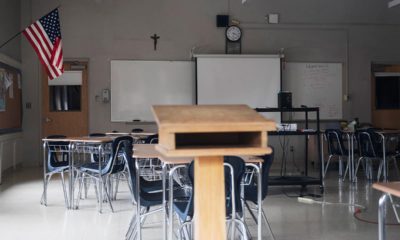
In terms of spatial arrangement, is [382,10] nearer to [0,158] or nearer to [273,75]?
[273,75]

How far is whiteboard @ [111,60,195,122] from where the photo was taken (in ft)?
28.2

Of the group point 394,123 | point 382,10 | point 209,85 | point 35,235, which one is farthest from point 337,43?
point 35,235

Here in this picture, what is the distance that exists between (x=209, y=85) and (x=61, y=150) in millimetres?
4005

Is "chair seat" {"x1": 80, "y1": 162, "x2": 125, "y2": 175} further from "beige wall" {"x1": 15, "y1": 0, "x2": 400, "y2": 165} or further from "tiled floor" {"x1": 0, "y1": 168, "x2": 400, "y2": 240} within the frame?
"beige wall" {"x1": 15, "y1": 0, "x2": 400, "y2": 165}

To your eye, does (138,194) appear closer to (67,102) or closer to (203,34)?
(67,102)

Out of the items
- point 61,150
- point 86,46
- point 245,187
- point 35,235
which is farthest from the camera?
point 86,46

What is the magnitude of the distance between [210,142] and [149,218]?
2.88 metres

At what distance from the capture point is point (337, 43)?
9.26m

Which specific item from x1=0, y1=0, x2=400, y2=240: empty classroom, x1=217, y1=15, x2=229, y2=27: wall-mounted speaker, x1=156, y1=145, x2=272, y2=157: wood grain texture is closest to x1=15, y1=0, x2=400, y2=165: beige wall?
x1=0, y1=0, x2=400, y2=240: empty classroom

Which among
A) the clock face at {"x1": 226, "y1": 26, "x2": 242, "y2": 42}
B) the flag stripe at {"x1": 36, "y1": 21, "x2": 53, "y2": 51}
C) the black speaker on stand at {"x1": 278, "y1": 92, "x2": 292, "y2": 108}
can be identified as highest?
the clock face at {"x1": 226, "y1": 26, "x2": 242, "y2": 42}

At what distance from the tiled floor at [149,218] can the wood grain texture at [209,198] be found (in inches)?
85.8

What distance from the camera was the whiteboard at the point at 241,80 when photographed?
28.3 ft

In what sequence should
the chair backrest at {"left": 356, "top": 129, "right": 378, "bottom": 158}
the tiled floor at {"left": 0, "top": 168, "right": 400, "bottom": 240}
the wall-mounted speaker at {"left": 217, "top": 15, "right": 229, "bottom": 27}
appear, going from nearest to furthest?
→ 1. the tiled floor at {"left": 0, "top": 168, "right": 400, "bottom": 240}
2. the chair backrest at {"left": 356, "top": 129, "right": 378, "bottom": 158}
3. the wall-mounted speaker at {"left": 217, "top": 15, "right": 229, "bottom": 27}

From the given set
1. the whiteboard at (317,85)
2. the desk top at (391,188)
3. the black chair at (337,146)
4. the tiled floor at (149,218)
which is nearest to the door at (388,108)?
the whiteboard at (317,85)
